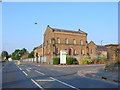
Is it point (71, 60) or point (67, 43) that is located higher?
point (67, 43)

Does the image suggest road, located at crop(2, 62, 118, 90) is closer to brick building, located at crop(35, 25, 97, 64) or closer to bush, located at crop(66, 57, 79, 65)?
bush, located at crop(66, 57, 79, 65)

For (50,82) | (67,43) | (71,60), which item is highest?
(67,43)

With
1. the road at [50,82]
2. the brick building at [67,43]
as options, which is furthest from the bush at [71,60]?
the road at [50,82]

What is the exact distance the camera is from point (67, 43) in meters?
70.8

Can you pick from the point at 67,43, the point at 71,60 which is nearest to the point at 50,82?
the point at 71,60

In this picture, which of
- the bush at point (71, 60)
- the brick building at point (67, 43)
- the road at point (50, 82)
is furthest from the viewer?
the brick building at point (67, 43)

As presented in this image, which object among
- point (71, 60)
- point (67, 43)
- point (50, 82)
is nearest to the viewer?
→ point (50, 82)

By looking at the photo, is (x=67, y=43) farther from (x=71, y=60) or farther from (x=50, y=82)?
(x=50, y=82)

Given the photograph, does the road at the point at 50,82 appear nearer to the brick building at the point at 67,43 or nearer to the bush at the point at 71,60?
the bush at the point at 71,60

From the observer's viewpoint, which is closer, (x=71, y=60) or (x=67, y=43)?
(x=71, y=60)

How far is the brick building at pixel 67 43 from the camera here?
2640 inches

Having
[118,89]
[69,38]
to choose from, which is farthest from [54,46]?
[118,89]

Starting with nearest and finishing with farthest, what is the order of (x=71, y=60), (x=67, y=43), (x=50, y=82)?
(x=50, y=82)
(x=71, y=60)
(x=67, y=43)

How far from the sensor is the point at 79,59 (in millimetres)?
53906
